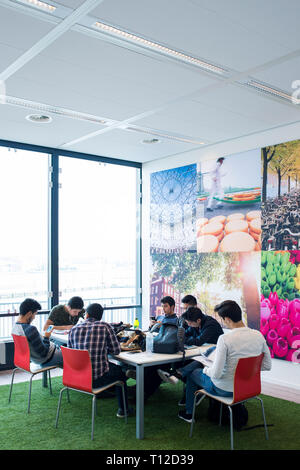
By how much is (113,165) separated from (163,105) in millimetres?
2899

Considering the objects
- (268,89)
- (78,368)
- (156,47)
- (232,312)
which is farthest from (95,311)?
(268,89)

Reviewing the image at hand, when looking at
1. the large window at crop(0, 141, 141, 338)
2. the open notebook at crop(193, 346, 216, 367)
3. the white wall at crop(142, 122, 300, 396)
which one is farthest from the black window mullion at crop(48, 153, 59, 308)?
the open notebook at crop(193, 346, 216, 367)

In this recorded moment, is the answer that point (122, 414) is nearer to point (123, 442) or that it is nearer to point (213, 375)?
point (123, 442)

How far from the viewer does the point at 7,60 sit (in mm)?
3625

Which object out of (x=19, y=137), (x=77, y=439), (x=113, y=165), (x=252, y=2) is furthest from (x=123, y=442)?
(x=113, y=165)

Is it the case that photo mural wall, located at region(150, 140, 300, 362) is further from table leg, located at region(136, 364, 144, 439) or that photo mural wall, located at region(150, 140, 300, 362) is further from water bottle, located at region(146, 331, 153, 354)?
table leg, located at region(136, 364, 144, 439)

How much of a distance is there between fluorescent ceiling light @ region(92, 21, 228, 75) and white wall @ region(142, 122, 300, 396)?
6.45 ft

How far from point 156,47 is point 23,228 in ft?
13.1

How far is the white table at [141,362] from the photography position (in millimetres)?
3787

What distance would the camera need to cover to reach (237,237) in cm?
602

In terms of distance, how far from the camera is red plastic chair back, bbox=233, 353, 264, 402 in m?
3.42

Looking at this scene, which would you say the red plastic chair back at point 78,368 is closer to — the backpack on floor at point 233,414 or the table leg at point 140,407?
the table leg at point 140,407
